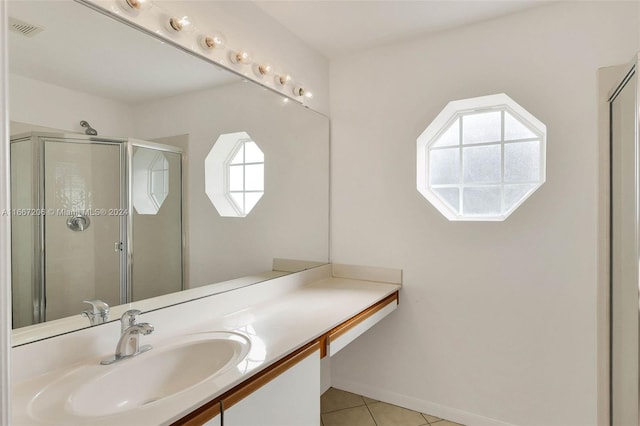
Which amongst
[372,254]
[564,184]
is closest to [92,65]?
[372,254]

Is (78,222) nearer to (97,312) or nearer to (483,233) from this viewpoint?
(97,312)

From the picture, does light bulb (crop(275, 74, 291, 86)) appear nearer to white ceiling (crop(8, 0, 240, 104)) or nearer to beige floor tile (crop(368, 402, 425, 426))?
white ceiling (crop(8, 0, 240, 104))

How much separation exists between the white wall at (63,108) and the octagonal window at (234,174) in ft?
1.48

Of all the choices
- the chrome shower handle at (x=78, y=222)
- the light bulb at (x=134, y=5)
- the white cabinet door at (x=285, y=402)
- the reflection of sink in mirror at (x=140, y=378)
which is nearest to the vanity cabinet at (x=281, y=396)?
the white cabinet door at (x=285, y=402)

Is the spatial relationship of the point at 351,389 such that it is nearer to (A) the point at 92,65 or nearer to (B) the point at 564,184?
(B) the point at 564,184

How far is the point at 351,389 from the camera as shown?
8.53ft

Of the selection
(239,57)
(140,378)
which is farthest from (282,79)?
(140,378)

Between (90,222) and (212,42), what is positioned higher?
(212,42)

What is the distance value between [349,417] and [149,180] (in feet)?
6.20

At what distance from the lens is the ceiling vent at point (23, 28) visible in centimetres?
104

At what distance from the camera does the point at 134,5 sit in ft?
4.43

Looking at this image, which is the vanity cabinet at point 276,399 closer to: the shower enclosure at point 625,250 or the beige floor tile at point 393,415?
the beige floor tile at point 393,415

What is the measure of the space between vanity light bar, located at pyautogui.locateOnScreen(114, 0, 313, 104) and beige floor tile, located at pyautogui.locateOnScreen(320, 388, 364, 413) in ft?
6.82

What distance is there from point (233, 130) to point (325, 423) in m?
1.85
